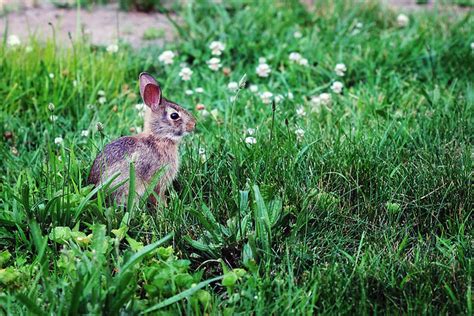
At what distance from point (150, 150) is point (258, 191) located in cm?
86

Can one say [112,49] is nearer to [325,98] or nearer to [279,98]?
[279,98]

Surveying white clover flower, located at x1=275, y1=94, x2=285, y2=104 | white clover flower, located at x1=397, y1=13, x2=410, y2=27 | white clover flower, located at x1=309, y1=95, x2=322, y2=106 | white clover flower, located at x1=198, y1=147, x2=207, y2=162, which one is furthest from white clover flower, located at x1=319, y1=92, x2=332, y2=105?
white clover flower, located at x1=397, y1=13, x2=410, y2=27

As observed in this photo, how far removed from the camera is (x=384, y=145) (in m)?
4.40

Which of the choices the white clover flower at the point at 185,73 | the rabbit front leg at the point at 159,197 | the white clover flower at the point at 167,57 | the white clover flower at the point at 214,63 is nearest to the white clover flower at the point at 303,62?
the white clover flower at the point at 214,63

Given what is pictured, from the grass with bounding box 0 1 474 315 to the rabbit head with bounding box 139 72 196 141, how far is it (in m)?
0.17

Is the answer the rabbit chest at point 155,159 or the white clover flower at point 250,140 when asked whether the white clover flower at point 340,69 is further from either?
the rabbit chest at point 155,159

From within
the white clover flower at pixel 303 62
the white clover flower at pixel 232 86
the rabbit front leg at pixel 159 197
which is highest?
the white clover flower at pixel 303 62

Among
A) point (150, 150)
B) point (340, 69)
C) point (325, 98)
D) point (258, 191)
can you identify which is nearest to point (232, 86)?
point (325, 98)

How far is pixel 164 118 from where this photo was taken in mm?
4312

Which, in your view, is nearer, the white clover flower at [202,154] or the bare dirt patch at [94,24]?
the white clover flower at [202,154]

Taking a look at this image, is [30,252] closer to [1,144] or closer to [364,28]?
[1,144]

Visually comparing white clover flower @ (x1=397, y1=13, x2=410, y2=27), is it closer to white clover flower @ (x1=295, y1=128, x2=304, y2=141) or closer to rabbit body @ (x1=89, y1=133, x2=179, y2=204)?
white clover flower @ (x1=295, y1=128, x2=304, y2=141)

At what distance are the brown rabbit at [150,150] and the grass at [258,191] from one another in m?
0.12

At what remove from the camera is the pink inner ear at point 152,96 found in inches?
170
